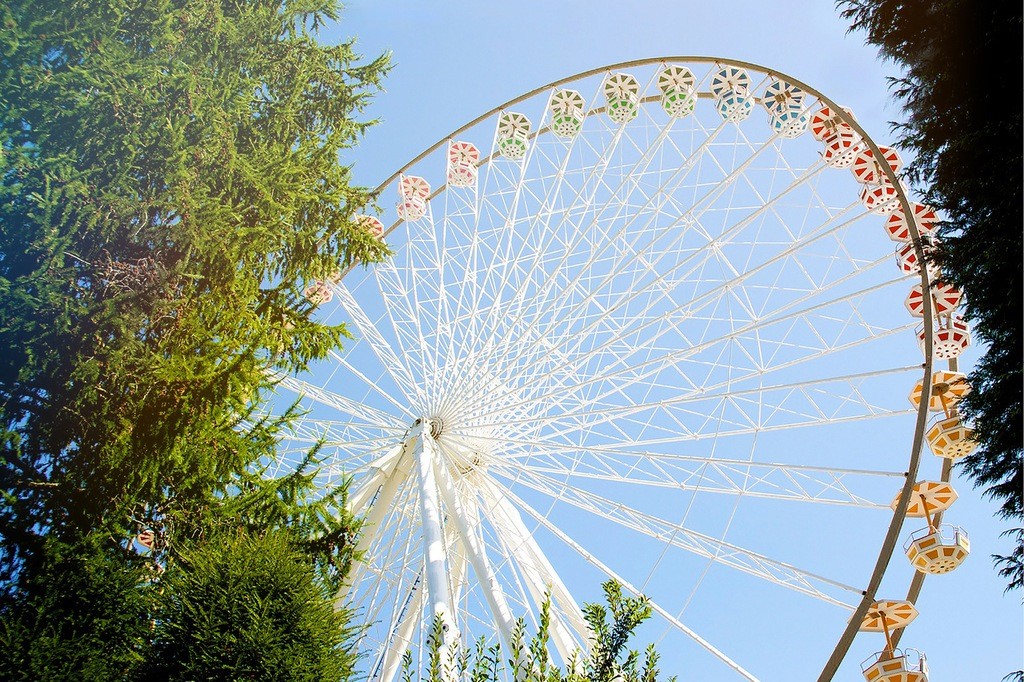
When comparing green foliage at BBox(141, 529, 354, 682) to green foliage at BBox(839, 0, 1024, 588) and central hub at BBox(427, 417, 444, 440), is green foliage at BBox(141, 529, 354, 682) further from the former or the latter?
central hub at BBox(427, 417, 444, 440)

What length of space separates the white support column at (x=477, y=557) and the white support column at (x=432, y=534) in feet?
1.00

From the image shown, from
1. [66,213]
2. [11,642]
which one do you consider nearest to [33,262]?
[66,213]

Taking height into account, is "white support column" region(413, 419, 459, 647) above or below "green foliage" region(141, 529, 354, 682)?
above

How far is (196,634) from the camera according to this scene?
736cm

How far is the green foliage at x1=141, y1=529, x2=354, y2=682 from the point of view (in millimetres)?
7387

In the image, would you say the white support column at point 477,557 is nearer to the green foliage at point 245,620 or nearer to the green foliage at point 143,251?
the green foliage at point 245,620

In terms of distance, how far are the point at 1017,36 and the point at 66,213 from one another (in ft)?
27.9

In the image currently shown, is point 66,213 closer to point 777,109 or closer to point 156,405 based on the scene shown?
point 156,405

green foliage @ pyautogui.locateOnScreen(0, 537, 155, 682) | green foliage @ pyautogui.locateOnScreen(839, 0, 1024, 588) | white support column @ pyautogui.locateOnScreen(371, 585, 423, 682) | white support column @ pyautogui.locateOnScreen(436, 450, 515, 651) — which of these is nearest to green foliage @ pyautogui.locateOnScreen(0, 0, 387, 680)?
green foliage @ pyautogui.locateOnScreen(0, 537, 155, 682)

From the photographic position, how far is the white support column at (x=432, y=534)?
1090 centimetres

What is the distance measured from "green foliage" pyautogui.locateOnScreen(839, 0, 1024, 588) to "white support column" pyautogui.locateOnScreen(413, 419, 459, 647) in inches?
226

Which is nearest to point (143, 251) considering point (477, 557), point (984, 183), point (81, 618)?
point (81, 618)

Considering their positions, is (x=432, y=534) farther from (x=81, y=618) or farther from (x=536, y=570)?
(x=81, y=618)

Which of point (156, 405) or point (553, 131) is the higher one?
point (553, 131)
